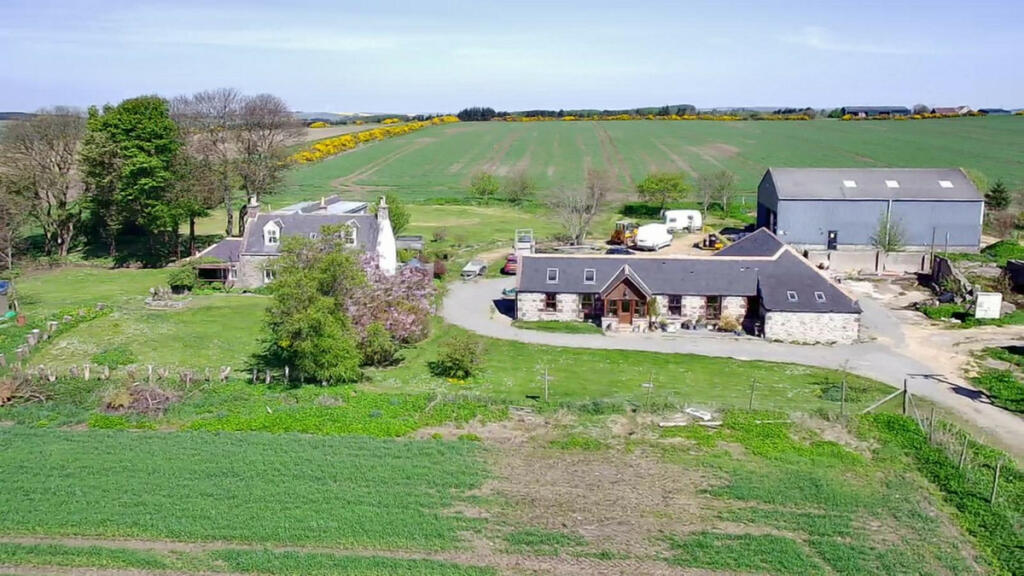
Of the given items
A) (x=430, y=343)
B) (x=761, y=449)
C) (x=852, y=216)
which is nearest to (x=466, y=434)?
Result: (x=761, y=449)

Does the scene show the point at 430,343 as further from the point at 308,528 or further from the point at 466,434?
the point at 308,528

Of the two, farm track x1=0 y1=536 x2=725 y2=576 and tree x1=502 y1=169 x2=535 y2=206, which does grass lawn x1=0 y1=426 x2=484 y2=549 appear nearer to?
farm track x1=0 y1=536 x2=725 y2=576

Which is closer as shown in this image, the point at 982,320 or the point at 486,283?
the point at 982,320

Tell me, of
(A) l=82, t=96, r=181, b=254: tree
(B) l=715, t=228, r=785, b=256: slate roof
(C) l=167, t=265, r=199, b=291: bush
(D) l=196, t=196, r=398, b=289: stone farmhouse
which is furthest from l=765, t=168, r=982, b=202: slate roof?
(A) l=82, t=96, r=181, b=254: tree

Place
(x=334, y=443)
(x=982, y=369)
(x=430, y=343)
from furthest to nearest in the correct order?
(x=430, y=343)
(x=982, y=369)
(x=334, y=443)

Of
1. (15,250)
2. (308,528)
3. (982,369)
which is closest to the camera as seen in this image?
(308,528)
